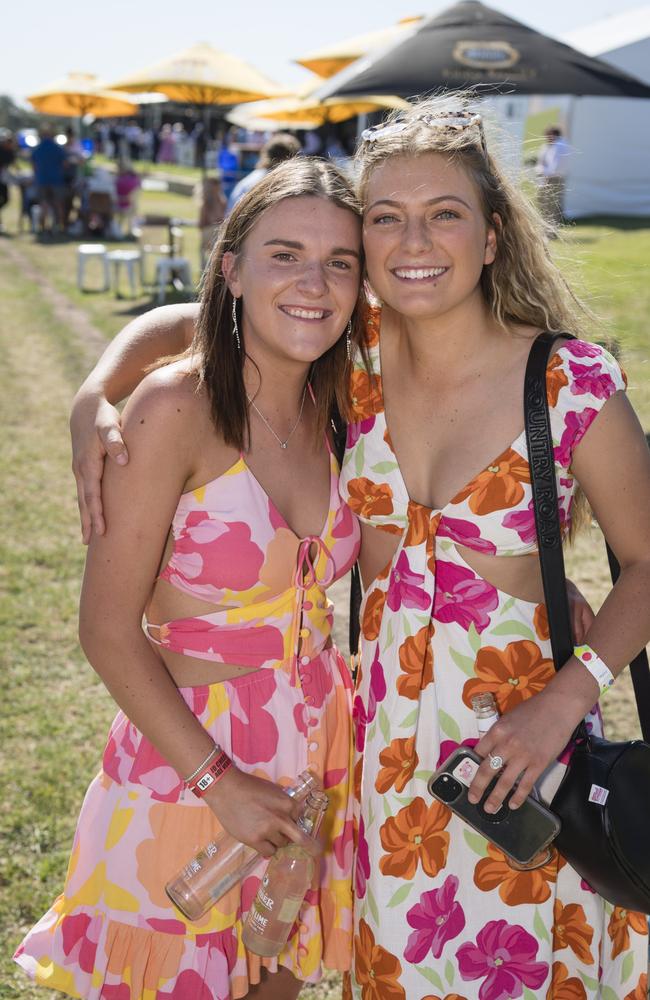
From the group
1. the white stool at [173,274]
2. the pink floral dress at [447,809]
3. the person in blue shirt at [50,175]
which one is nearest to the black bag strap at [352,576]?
the pink floral dress at [447,809]

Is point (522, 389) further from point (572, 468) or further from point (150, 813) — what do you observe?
point (150, 813)

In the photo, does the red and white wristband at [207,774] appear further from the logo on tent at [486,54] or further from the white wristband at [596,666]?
the logo on tent at [486,54]

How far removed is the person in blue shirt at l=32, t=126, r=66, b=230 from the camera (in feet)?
67.6

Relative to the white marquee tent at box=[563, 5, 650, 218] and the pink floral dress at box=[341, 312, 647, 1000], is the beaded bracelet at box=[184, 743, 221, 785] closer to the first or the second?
the pink floral dress at box=[341, 312, 647, 1000]

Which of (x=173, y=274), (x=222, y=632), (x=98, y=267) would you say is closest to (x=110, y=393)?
(x=222, y=632)

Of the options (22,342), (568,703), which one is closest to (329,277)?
(568,703)

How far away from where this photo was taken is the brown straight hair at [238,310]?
2061mm

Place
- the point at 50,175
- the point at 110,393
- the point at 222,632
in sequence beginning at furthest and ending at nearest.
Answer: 1. the point at 50,175
2. the point at 110,393
3. the point at 222,632

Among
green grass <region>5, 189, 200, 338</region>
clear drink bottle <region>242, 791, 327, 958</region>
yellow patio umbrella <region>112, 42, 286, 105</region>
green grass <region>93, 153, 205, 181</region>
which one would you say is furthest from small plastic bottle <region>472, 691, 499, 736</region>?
green grass <region>93, 153, 205, 181</region>

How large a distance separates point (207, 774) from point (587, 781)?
769 mm

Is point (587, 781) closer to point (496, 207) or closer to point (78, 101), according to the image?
point (496, 207)

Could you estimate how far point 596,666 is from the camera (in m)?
1.99

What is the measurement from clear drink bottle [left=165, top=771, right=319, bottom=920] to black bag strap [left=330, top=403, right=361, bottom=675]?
49cm

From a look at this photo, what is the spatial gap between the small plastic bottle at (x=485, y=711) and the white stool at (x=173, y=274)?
39.3 ft
